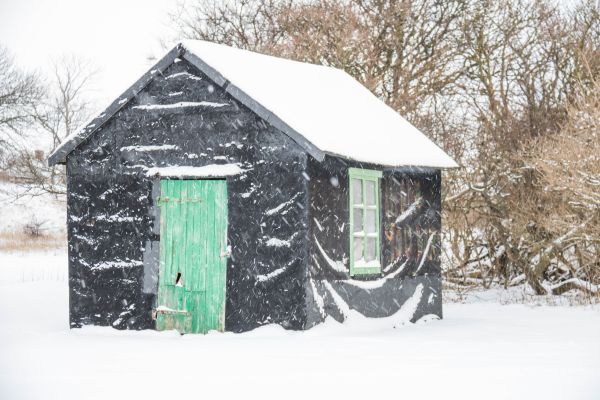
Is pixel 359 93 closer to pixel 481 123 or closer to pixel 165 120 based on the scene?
pixel 165 120

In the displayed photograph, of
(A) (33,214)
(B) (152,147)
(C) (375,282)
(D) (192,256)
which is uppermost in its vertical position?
(B) (152,147)

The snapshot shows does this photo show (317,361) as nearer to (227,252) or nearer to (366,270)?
(227,252)

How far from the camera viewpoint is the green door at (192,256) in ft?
43.2

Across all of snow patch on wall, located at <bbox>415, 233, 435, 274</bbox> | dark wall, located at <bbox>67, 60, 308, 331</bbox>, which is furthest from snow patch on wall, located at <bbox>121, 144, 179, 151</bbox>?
snow patch on wall, located at <bbox>415, 233, 435, 274</bbox>

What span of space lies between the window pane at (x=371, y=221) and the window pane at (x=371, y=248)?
0.50ft

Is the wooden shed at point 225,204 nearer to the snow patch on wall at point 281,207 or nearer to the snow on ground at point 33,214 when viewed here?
the snow patch on wall at point 281,207

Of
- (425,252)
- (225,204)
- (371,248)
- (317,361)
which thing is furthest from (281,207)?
(425,252)

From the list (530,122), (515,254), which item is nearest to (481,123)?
(530,122)

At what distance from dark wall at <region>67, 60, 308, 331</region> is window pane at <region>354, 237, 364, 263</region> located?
5.41ft

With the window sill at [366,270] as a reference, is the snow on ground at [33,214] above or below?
above

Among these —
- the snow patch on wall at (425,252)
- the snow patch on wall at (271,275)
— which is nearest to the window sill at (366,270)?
the snow patch on wall at (271,275)

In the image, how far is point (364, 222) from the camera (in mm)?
14164

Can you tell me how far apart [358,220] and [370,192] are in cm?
55

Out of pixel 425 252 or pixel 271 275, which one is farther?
pixel 425 252
